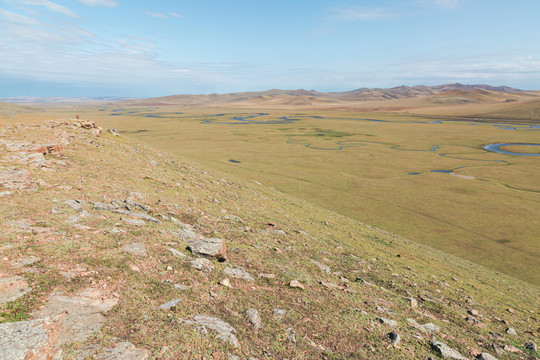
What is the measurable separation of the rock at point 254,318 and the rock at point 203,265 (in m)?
2.38

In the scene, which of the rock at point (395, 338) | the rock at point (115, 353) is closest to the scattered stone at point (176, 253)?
the rock at point (115, 353)

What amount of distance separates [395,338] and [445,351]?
153cm

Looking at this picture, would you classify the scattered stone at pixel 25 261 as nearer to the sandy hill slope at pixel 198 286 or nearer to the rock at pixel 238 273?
the sandy hill slope at pixel 198 286

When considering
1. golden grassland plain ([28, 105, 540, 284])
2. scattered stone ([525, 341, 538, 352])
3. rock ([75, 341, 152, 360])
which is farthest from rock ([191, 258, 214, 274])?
golden grassland plain ([28, 105, 540, 284])

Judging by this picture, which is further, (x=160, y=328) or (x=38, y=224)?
(x=38, y=224)

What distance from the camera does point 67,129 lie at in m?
27.5

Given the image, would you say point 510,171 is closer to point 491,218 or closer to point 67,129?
point 491,218

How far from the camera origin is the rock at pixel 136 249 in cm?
1009

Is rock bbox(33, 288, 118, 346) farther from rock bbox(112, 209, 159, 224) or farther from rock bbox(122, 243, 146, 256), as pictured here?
rock bbox(112, 209, 159, 224)

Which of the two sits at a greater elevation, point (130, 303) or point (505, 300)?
point (130, 303)

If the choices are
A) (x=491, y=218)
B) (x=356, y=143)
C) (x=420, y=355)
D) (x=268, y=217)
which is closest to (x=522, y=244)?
(x=491, y=218)

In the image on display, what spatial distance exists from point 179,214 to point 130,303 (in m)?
7.97

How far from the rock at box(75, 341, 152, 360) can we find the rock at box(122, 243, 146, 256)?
411 centimetres

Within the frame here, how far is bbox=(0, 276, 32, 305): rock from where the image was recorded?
691 cm
